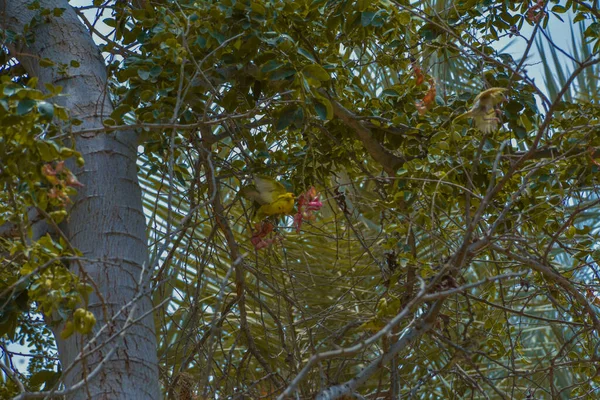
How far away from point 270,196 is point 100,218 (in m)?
0.38

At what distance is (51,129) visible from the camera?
1454 millimetres

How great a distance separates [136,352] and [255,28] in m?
0.76

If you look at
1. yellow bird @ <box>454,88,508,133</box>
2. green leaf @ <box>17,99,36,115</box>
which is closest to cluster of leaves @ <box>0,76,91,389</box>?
green leaf @ <box>17,99,36,115</box>

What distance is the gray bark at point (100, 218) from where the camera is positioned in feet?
4.42

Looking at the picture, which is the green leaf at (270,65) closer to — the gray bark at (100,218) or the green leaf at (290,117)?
the green leaf at (290,117)

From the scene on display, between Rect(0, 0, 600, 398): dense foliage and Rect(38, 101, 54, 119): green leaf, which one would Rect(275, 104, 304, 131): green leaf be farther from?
Rect(38, 101, 54, 119): green leaf

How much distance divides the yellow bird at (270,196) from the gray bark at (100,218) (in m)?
0.27

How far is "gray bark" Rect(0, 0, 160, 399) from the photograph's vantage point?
1.35m

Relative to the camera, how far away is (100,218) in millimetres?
1533

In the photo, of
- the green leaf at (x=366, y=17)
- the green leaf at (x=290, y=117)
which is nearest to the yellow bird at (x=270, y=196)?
the green leaf at (x=290, y=117)

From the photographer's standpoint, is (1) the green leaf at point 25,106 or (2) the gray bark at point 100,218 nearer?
(1) the green leaf at point 25,106

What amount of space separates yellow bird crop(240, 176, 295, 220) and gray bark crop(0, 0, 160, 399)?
0.87ft

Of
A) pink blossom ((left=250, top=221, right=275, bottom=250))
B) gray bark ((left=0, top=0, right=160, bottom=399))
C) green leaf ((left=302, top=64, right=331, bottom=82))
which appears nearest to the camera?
gray bark ((left=0, top=0, right=160, bottom=399))

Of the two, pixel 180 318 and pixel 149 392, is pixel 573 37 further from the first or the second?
pixel 149 392
